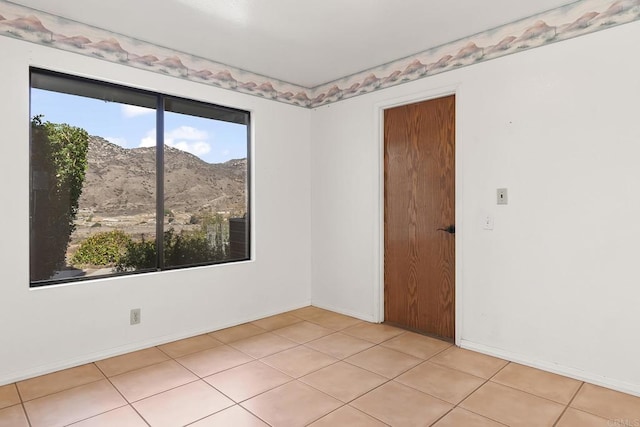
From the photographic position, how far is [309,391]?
7.82 feet

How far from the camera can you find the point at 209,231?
3.68m

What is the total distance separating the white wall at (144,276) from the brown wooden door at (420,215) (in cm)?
109

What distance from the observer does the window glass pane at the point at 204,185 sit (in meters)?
3.40

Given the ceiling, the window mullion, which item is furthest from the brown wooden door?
the window mullion

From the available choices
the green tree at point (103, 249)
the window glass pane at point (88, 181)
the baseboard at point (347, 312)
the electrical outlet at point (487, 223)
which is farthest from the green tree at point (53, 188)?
the electrical outlet at point (487, 223)

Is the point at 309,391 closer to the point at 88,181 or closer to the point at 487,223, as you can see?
the point at 487,223

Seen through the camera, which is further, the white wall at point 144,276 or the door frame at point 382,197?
the door frame at point 382,197

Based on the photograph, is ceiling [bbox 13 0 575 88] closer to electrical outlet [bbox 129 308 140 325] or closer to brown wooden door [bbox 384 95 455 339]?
brown wooden door [bbox 384 95 455 339]

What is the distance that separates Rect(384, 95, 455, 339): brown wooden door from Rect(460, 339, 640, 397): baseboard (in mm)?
287

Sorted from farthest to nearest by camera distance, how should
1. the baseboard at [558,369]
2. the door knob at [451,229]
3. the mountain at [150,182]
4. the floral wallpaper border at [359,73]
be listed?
the door knob at [451,229]
the mountain at [150,182]
the floral wallpaper border at [359,73]
the baseboard at [558,369]

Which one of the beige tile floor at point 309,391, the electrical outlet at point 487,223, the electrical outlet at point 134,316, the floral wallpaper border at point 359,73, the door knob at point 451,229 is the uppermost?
the floral wallpaper border at point 359,73

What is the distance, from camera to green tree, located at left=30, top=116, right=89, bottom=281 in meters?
2.67

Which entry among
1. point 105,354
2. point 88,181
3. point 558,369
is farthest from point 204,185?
point 558,369

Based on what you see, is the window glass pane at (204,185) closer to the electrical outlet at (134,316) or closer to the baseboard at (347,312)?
the electrical outlet at (134,316)
